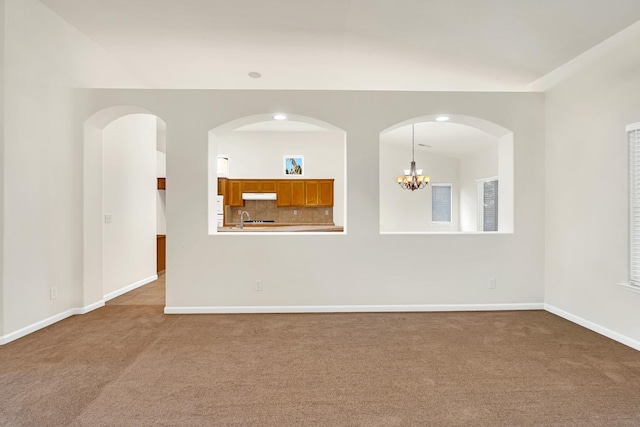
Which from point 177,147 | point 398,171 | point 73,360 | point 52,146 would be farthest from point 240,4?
point 398,171

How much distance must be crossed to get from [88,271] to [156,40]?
287 cm

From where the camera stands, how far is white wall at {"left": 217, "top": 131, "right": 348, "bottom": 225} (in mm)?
8453

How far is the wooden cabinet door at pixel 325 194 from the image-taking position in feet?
26.7

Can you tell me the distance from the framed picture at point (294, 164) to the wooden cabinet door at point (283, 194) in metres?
0.47

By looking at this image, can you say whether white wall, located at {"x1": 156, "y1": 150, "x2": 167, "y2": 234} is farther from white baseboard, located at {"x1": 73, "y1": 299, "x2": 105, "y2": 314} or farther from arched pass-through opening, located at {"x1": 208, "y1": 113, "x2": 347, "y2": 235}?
white baseboard, located at {"x1": 73, "y1": 299, "x2": 105, "y2": 314}

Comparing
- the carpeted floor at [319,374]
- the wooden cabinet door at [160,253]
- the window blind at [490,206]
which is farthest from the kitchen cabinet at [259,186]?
the window blind at [490,206]

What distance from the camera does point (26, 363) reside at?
2.47m

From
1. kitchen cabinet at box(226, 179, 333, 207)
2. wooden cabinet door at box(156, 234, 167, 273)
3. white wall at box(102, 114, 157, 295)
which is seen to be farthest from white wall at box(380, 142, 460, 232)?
white wall at box(102, 114, 157, 295)

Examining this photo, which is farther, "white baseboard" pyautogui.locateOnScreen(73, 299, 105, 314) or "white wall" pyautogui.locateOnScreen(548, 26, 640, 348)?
"white baseboard" pyautogui.locateOnScreen(73, 299, 105, 314)

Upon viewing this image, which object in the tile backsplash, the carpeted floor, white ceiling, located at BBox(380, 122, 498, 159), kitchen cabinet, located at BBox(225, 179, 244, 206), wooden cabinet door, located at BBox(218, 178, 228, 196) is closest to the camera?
the carpeted floor

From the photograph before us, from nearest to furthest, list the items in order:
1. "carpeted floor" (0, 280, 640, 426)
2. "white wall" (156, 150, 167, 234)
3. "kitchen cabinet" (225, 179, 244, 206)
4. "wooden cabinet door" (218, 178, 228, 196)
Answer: "carpeted floor" (0, 280, 640, 426) → "white wall" (156, 150, 167, 234) → "wooden cabinet door" (218, 178, 228, 196) → "kitchen cabinet" (225, 179, 244, 206)

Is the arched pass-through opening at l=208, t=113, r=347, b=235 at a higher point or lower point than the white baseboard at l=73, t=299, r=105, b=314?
higher

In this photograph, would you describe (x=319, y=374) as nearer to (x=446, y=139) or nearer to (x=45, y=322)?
(x=45, y=322)

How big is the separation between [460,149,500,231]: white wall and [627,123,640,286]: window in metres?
4.50
